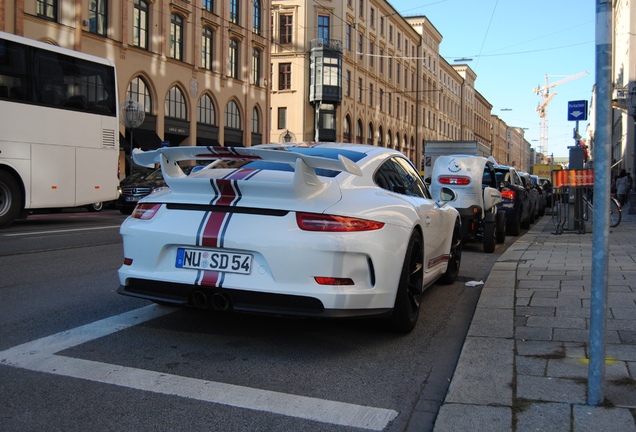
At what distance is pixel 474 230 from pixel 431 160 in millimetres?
20020

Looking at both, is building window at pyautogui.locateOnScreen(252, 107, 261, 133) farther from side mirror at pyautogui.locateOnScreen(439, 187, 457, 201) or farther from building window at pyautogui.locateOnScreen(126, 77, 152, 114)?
side mirror at pyautogui.locateOnScreen(439, 187, 457, 201)

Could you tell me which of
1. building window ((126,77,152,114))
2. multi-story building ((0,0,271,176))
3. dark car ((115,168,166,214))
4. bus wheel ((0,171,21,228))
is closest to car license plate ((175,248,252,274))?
bus wheel ((0,171,21,228))

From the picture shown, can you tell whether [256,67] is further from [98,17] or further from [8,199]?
[8,199]

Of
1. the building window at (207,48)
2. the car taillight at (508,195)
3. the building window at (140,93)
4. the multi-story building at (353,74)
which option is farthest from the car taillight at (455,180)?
the multi-story building at (353,74)

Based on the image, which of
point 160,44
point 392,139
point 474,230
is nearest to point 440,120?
point 392,139

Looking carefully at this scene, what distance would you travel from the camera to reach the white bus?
12.1 meters

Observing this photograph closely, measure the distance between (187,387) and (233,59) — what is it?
3569cm

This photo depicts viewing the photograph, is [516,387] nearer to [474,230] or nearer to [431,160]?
[474,230]

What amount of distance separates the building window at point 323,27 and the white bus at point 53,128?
37.3 m

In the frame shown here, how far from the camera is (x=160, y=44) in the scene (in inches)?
1198

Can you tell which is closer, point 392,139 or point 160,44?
point 160,44

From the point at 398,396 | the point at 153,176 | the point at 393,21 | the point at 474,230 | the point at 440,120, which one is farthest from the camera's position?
the point at 440,120

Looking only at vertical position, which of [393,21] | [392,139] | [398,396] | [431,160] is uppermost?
[393,21]

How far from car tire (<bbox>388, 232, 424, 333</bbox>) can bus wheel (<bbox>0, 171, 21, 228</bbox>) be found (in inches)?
404
